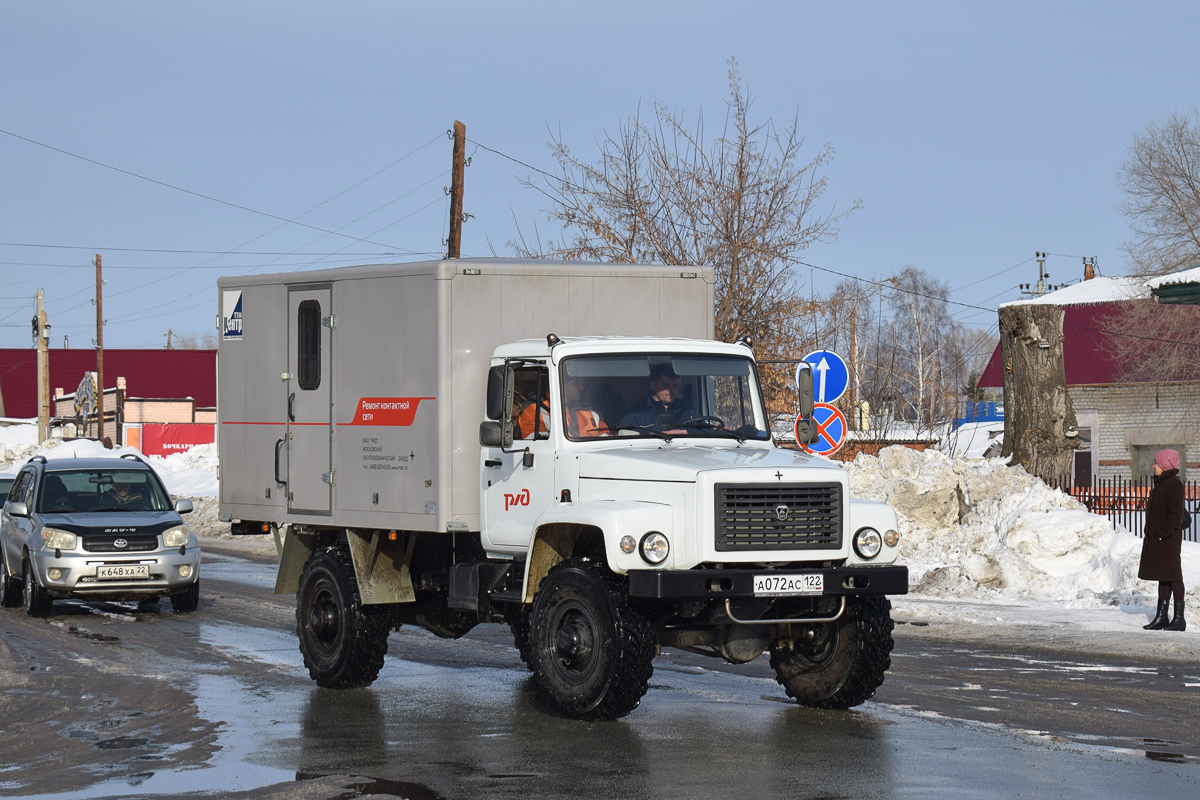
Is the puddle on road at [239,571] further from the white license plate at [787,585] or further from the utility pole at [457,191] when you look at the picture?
the white license plate at [787,585]

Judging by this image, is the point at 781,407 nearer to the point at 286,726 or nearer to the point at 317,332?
the point at 317,332

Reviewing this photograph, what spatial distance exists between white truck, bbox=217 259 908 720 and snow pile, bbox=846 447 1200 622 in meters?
7.22

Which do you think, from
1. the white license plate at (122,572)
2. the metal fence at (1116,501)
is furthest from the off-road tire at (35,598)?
the metal fence at (1116,501)

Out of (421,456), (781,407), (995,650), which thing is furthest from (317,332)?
(781,407)

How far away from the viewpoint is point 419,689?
1162 centimetres

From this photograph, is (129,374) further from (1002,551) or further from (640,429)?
(640,429)

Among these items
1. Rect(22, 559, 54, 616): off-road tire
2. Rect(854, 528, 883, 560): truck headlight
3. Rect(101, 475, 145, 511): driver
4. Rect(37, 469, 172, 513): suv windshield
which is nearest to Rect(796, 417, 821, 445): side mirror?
Rect(854, 528, 883, 560): truck headlight

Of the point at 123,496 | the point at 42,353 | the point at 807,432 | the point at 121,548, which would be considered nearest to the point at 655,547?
the point at 807,432

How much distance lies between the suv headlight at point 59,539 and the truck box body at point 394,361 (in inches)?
195

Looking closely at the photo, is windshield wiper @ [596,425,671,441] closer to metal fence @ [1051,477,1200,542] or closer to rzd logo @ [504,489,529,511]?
rzd logo @ [504,489,529,511]

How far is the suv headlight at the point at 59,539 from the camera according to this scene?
17.0 m

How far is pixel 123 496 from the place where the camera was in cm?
1864

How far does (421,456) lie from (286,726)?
2.23m

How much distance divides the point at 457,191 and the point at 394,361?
19.0 meters
